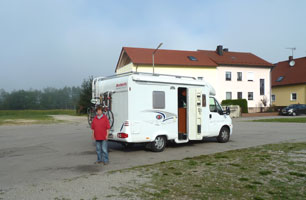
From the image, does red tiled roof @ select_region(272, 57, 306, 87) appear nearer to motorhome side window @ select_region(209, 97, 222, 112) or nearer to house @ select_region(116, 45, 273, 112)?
house @ select_region(116, 45, 273, 112)

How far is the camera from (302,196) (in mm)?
5145

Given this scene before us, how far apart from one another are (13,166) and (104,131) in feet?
8.54

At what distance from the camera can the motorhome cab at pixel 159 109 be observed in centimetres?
1002

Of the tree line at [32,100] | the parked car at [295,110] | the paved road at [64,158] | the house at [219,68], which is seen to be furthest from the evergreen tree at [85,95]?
the tree line at [32,100]

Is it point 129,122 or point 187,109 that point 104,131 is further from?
point 187,109

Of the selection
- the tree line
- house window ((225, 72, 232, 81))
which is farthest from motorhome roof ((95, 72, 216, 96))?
the tree line

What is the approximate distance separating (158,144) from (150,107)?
130 cm

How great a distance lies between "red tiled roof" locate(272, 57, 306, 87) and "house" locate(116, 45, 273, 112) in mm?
4080

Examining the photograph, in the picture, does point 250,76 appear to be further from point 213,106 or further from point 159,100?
point 159,100

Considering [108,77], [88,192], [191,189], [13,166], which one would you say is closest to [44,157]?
[13,166]

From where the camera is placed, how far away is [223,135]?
42.2 feet

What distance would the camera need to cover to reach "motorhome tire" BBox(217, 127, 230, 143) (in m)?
12.8

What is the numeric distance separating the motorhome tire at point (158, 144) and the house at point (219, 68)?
28.2 metres

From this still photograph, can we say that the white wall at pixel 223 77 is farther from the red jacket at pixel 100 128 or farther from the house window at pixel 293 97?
the red jacket at pixel 100 128
